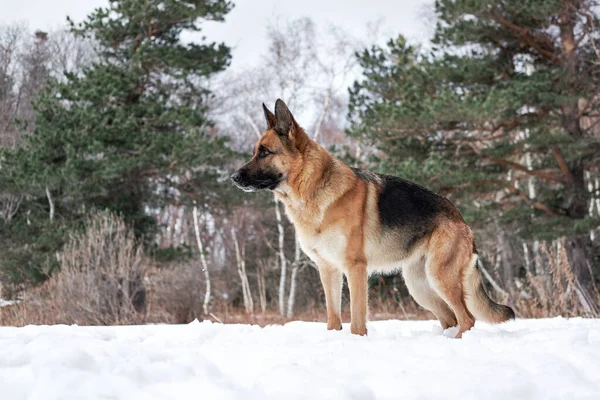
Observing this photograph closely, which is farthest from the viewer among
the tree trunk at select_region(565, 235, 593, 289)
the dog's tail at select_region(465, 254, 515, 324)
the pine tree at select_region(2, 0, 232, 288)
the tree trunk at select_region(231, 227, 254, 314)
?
the tree trunk at select_region(231, 227, 254, 314)

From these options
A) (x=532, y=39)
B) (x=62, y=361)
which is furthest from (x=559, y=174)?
(x=62, y=361)

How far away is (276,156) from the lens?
177 inches

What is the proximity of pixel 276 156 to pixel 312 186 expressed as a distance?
39 cm

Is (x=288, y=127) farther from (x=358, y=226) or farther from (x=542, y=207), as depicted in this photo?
(x=542, y=207)

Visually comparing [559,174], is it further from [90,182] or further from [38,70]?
[38,70]

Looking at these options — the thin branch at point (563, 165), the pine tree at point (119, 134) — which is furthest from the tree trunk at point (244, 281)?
the thin branch at point (563, 165)

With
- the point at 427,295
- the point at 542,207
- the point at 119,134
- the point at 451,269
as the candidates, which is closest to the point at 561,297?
the point at 427,295

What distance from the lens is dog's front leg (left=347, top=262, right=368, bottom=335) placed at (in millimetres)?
4285

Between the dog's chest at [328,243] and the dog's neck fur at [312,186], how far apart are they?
10 cm

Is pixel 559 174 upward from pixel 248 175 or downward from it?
upward

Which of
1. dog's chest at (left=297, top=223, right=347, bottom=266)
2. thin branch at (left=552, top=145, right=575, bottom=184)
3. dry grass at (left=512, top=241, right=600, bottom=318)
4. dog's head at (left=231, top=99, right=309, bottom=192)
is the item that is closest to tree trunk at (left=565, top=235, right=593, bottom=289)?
thin branch at (left=552, top=145, right=575, bottom=184)

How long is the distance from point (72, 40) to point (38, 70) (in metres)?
2.87

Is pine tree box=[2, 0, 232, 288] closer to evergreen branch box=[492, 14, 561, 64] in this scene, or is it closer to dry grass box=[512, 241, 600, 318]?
evergreen branch box=[492, 14, 561, 64]

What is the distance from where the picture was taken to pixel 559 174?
15586 millimetres
